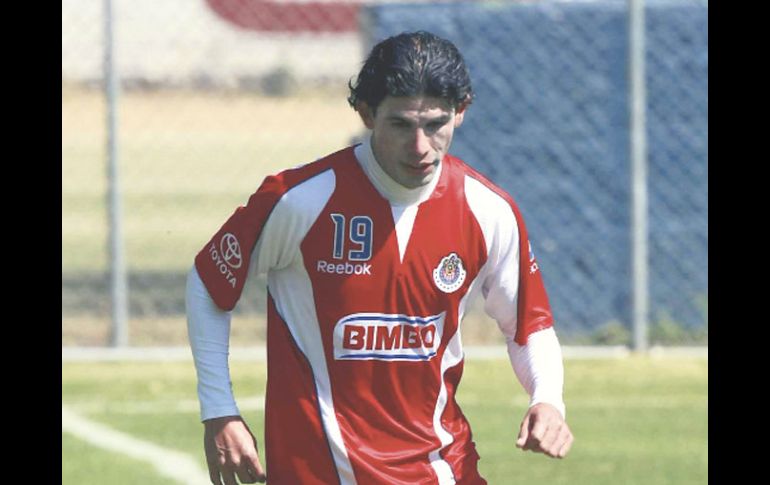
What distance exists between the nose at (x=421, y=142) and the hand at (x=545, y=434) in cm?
83

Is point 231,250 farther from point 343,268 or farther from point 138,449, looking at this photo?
point 138,449

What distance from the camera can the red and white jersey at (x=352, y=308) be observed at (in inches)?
192

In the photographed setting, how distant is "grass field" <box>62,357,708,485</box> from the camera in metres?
8.08

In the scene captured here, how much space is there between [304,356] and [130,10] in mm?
8189

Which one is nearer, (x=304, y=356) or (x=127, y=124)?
(x=304, y=356)

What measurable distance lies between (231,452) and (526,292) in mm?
1049

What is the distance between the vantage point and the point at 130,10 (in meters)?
12.7

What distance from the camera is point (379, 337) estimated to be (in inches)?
193

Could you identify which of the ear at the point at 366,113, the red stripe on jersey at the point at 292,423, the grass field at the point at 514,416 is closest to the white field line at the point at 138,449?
the grass field at the point at 514,416

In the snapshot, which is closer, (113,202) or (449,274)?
(449,274)

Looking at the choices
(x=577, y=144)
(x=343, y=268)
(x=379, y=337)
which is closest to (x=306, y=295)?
(x=343, y=268)

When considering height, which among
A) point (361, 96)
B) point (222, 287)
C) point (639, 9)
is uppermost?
point (639, 9)
